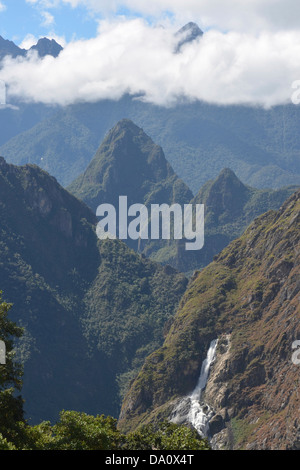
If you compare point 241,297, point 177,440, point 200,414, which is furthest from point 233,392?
point 177,440

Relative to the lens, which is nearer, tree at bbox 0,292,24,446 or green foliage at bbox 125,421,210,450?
green foliage at bbox 125,421,210,450

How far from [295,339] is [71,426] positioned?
262 feet

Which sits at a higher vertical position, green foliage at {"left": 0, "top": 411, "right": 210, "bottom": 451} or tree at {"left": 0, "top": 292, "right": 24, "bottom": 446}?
tree at {"left": 0, "top": 292, "right": 24, "bottom": 446}

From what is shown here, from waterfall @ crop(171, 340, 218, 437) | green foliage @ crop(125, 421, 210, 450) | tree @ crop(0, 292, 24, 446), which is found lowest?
waterfall @ crop(171, 340, 218, 437)

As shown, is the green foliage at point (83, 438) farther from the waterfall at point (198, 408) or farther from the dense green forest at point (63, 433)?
the waterfall at point (198, 408)

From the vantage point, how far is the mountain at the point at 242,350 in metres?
123

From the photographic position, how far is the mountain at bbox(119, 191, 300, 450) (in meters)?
123

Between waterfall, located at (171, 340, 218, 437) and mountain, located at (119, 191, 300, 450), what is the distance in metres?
0.44

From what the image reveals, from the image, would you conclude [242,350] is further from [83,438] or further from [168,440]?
[83,438]

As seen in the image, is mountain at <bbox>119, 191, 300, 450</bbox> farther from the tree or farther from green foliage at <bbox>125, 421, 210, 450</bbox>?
the tree

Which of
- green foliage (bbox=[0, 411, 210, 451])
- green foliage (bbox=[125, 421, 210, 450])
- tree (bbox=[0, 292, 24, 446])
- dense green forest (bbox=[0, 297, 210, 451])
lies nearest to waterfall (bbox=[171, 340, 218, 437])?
green foliage (bbox=[125, 421, 210, 450])

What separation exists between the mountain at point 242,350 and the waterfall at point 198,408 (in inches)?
17.5

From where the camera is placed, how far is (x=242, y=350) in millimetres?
139875
